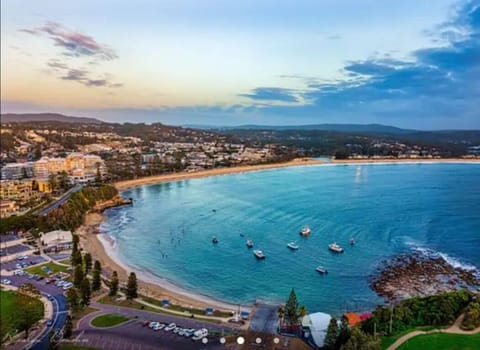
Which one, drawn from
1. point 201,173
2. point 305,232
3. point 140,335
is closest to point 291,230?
point 305,232

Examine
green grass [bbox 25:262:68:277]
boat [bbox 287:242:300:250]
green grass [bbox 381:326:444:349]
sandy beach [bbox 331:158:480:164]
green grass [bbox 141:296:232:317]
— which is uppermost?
sandy beach [bbox 331:158:480:164]

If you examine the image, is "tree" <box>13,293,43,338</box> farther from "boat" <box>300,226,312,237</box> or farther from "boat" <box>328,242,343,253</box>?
"boat" <box>300,226,312,237</box>

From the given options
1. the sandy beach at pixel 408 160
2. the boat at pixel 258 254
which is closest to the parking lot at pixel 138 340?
the boat at pixel 258 254

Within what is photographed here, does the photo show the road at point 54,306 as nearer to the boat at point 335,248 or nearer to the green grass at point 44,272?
the green grass at point 44,272

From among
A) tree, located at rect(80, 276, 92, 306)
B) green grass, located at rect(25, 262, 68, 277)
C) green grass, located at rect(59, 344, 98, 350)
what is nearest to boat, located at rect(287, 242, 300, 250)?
green grass, located at rect(25, 262, 68, 277)

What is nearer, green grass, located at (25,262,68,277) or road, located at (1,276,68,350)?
road, located at (1,276,68,350)

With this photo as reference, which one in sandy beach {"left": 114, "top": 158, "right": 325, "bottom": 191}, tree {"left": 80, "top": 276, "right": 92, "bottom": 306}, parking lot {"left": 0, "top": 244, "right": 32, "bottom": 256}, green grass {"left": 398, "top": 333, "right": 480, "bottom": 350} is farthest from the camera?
sandy beach {"left": 114, "top": 158, "right": 325, "bottom": 191}

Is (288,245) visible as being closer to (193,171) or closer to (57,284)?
(57,284)
